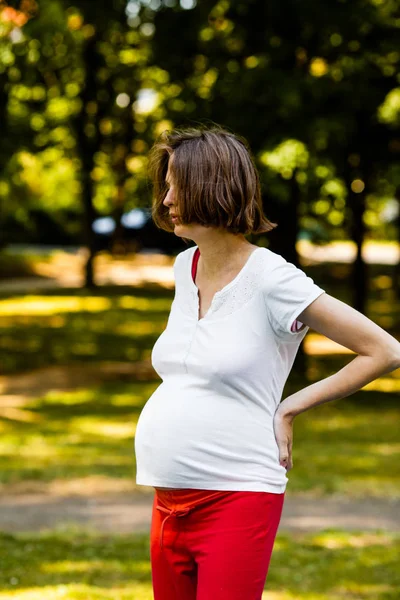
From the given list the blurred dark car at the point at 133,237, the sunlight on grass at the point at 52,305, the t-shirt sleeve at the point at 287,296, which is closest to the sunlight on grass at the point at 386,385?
the sunlight on grass at the point at 52,305

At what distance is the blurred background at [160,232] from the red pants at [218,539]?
98.4 inches

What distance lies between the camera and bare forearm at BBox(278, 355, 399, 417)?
248 cm

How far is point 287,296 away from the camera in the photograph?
2.48 meters

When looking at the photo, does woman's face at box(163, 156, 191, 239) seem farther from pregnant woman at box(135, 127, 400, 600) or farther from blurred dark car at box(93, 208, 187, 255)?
blurred dark car at box(93, 208, 187, 255)

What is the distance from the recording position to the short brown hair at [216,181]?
2.54m

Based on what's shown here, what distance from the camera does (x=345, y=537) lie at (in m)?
7.16

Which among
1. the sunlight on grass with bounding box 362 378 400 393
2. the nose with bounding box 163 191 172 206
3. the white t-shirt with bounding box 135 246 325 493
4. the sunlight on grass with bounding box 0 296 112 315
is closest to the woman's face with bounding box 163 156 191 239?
the nose with bounding box 163 191 172 206

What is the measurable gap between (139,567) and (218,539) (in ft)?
12.6

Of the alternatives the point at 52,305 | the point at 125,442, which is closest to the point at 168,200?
the point at 125,442

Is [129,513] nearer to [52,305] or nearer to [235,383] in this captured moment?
[235,383]

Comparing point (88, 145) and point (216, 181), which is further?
point (88, 145)

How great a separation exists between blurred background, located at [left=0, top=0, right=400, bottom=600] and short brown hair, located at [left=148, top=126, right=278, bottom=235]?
2.27m

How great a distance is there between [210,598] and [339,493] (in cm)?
688

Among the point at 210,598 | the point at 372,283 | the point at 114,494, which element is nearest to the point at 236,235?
the point at 210,598
